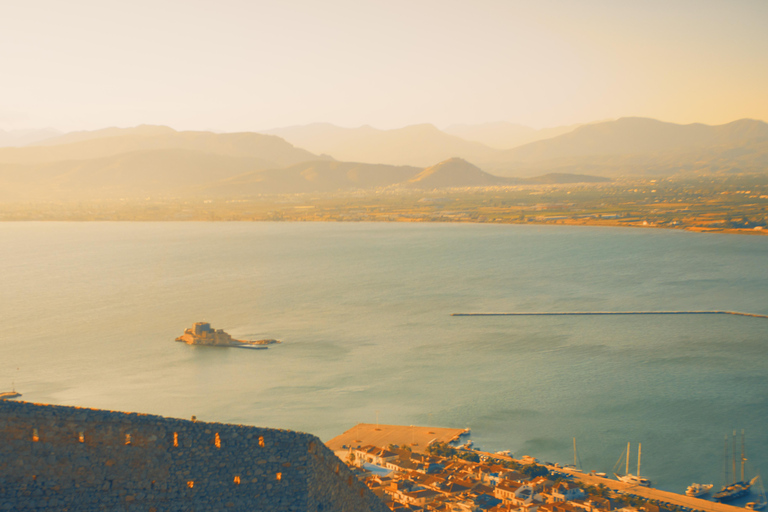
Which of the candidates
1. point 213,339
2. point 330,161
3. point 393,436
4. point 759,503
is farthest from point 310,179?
point 759,503

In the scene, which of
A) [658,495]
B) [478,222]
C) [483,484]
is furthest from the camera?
[478,222]

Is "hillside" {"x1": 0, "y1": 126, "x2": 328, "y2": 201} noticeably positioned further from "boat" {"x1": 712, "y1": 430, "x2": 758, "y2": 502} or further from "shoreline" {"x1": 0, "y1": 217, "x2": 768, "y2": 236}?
"boat" {"x1": 712, "y1": 430, "x2": 758, "y2": 502}

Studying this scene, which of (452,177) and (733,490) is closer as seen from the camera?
(733,490)

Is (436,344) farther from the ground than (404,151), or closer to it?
closer to it

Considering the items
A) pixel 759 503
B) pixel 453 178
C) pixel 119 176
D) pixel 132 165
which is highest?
pixel 132 165

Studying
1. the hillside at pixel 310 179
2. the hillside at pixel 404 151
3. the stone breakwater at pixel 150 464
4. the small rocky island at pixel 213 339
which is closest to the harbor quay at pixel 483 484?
the stone breakwater at pixel 150 464

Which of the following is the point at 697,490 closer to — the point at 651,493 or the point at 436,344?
the point at 651,493

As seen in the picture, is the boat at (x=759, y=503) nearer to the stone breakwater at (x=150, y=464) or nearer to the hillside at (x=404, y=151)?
the stone breakwater at (x=150, y=464)

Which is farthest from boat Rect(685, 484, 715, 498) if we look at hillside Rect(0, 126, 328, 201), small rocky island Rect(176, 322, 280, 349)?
hillside Rect(0, 126, 328, 201)
